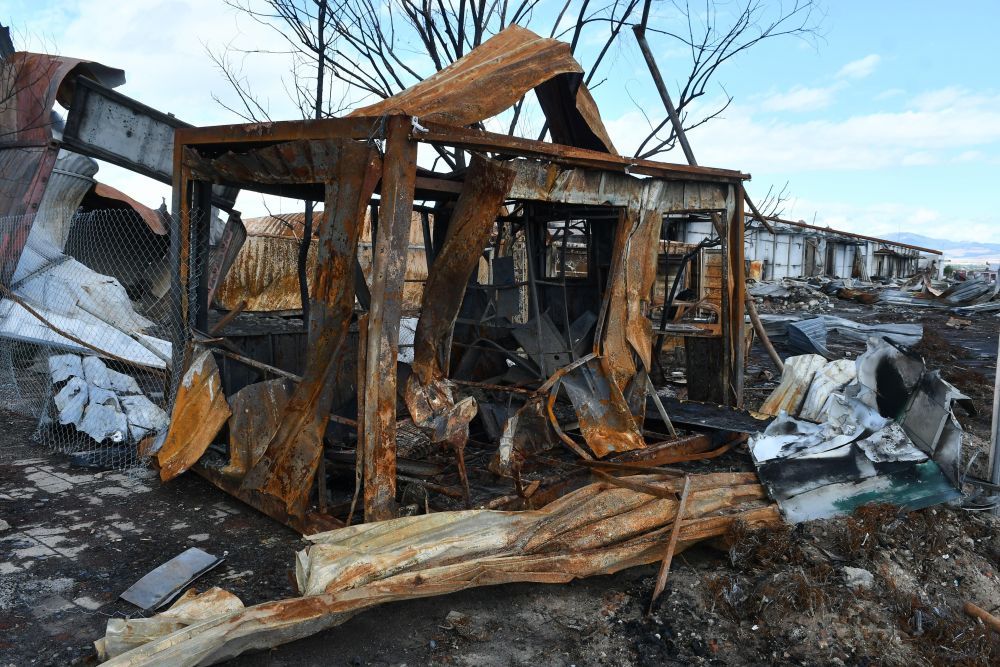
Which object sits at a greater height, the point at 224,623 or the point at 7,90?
the point at 7,90

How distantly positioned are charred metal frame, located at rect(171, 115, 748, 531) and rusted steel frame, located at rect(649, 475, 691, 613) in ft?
4.76

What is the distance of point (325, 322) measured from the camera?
4652 mm

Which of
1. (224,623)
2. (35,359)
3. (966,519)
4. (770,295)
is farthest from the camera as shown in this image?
(770,295)

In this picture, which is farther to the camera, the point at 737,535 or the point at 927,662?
the point at 737,535

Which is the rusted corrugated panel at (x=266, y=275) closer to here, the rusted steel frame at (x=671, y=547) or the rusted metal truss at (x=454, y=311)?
the rusted metal truss at (x=454, y=311)

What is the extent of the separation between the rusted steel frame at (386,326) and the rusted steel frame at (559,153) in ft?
0.79

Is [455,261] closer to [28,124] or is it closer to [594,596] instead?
[594,596]

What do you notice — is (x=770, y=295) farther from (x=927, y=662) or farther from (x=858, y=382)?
(x=927, y=662)

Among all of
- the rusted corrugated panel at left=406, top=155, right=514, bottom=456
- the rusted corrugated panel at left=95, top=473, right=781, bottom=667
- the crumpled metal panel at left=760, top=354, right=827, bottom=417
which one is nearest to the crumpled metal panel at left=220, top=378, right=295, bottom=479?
the rusted corrugated panel at left=406, top=155, right=514, bottom=456

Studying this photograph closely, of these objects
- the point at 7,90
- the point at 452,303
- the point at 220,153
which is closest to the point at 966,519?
the point at 452,303

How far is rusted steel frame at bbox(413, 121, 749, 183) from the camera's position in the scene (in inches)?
173

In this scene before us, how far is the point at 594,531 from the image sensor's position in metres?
4.31

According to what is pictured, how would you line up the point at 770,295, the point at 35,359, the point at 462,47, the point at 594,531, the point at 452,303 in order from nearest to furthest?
the point at 594,531 → the point at 452,303 → the point at 35,359 → the point at 462,47 → the point at 770,295

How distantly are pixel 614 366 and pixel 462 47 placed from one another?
29.9 ft
